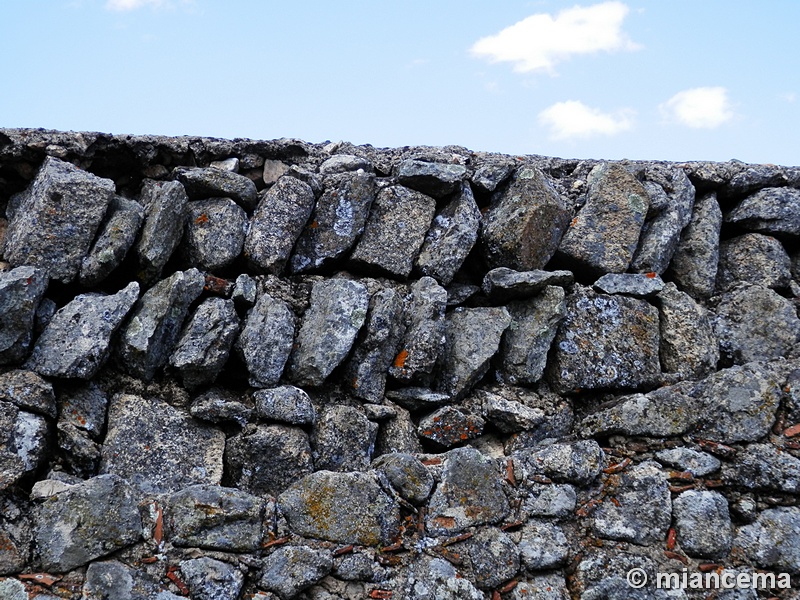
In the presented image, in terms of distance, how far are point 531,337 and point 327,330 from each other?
1.77 metres

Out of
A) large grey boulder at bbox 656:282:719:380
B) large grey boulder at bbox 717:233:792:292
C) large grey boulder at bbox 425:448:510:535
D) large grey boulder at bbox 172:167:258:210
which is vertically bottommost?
large grey boulder at bbox 425:448:510:535

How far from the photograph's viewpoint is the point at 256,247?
627cm

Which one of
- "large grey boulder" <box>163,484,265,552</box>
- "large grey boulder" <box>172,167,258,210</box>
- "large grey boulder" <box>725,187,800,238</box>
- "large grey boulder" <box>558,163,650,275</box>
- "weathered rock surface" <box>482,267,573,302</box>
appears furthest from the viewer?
"large grey boulder" <box>725,187,800,238</box>

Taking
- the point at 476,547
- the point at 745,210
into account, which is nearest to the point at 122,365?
the point at 476,547

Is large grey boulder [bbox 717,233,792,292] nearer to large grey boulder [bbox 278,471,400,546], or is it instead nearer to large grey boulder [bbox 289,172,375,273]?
large grey boulder [bbox 289,172,375,273]

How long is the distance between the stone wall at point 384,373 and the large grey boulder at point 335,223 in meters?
0.03

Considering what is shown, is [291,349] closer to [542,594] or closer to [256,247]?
[256,247]

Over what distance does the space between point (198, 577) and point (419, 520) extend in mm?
1575

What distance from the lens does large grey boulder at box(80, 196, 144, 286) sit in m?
5.79

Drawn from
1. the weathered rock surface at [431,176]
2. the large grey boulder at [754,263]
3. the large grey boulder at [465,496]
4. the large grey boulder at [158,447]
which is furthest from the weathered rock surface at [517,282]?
the large grey boulder at [158,447]

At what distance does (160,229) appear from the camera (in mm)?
5977

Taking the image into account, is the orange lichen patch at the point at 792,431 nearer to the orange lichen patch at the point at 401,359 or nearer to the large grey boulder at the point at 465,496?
the large grey boulder at the point at 465,496

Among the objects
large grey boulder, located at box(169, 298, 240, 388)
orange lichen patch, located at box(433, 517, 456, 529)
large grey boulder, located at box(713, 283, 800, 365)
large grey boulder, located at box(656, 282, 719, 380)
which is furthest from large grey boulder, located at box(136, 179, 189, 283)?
large grey boulder, located at box(713, 283, 800, 365)

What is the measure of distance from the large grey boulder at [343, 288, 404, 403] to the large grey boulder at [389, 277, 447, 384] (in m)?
0.10
